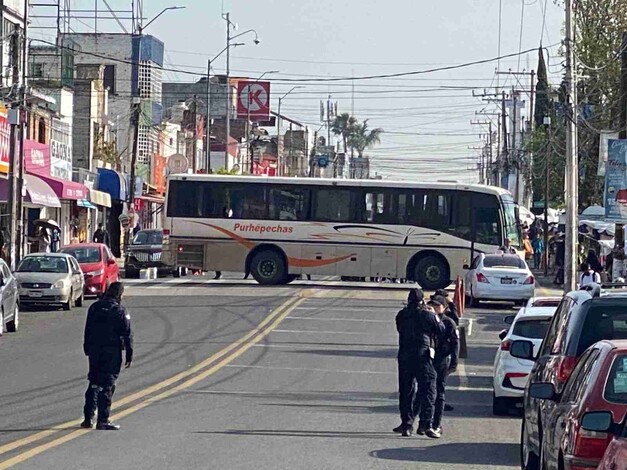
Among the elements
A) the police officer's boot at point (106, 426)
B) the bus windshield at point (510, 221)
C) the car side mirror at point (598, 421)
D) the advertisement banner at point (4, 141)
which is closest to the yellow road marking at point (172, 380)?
the police officer's boot at point (106, 426)

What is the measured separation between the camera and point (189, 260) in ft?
144

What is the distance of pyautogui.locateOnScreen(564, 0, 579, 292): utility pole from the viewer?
127ft

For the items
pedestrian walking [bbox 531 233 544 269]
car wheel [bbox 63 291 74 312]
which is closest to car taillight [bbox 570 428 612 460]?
car wheel [bbox 63 291 74 312]

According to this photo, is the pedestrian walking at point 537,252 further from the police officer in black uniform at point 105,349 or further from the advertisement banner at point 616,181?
the police officer in black uniform at point 105,349

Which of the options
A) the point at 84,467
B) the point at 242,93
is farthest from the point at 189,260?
the point at 242,93

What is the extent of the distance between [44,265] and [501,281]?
506 inches

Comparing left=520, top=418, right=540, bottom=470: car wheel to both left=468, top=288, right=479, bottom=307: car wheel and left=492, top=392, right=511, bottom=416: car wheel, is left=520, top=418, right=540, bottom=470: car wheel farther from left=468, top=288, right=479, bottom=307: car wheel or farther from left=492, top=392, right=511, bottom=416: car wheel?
left=468, top=288, right=479, bottom=307: car wheel

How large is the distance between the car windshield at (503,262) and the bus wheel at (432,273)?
3477mm

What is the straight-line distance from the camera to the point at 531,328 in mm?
18312

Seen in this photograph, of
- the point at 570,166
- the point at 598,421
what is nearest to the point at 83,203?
the point at 570,166

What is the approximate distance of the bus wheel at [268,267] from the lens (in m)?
43.7

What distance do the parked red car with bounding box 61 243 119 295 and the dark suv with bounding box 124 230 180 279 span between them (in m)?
8.47

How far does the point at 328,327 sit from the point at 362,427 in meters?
16.3

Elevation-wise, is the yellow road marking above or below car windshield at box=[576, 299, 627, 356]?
below
